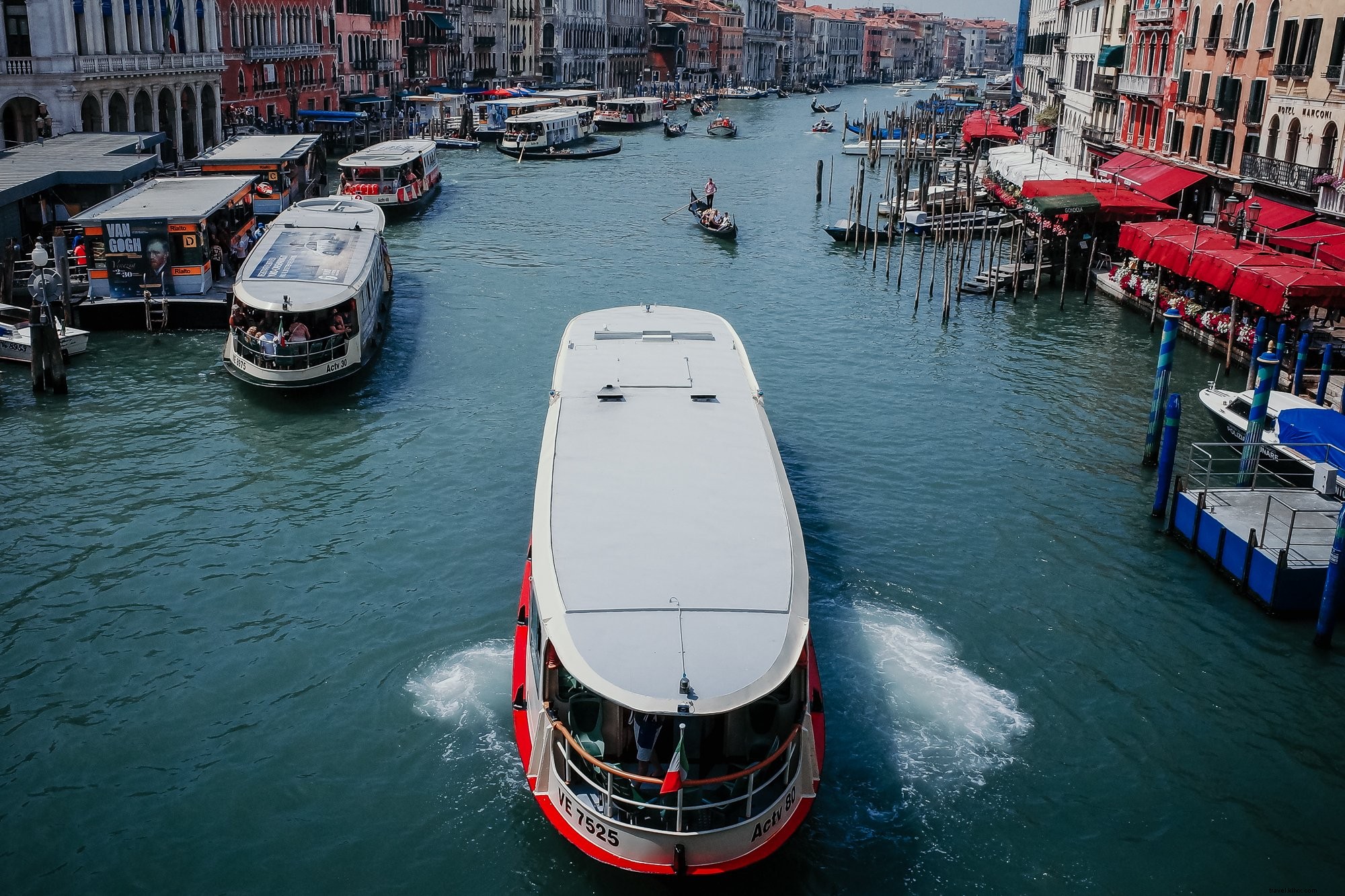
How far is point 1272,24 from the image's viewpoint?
3362 cm

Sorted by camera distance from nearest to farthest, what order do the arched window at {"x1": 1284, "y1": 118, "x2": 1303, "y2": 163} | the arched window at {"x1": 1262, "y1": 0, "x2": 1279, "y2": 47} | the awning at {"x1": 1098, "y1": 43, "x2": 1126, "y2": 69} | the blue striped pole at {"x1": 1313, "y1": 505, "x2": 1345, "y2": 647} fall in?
the blue striped pole at {"x1": 1313, "y1": 505, "x2": 1345, "y2": 647}, the arched window at {"x1": 1284, "y1": 118, "x2": 1303, "y2": 163}, the arched window at {"x1": 1262, "y1": 0, "x2": 1279, "y2": 47}, the awning at {"x1": 1098, "y1": 43, "x2": 1126, "y2": 69}

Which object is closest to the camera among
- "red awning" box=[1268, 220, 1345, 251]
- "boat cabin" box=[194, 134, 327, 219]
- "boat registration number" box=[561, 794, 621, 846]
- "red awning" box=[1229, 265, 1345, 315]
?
"boat registration number" box=[561, 794, 621, 846]

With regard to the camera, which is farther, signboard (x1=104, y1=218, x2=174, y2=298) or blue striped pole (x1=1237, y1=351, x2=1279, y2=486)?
signboard (x1=104, y1=218, x2=174, y2=298)

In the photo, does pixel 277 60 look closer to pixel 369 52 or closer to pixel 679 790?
pixel 369 52

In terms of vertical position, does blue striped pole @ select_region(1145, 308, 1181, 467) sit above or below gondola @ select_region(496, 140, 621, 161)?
below

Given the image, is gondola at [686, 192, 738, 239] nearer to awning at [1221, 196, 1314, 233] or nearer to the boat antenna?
awning at [1221, 196, 1314, 233]

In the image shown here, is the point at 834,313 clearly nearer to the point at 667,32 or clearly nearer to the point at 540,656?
the point at 540,656

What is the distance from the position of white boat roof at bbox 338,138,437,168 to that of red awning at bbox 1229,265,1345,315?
31198 mm

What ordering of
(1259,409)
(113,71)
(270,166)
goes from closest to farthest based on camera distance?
(1259,409) < (270,166) < (113,71)

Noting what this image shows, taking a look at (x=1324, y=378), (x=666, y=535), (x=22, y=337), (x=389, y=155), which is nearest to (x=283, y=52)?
(x=389, y=155)

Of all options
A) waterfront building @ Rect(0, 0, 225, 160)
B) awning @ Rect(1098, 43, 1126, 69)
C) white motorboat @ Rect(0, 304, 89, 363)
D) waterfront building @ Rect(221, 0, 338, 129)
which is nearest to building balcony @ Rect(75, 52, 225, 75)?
waterfront building @ Rect(0, 0, 225, 160)

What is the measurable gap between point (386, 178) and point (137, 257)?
18290mm

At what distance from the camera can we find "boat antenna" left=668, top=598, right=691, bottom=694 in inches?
365

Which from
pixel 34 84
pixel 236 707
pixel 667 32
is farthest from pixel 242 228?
pixel 667 32
